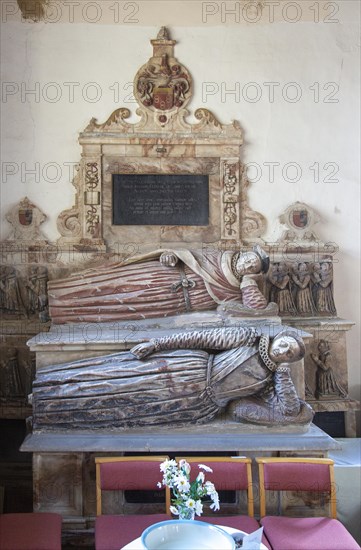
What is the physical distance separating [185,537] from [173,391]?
1.27m

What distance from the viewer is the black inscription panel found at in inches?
199

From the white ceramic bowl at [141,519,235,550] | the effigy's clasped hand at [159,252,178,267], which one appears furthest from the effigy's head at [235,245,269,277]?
the white ceramic bowl at [141,519,235,550]

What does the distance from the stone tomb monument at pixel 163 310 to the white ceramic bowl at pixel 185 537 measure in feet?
3.42

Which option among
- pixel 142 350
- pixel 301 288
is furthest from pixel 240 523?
pixel 301 288

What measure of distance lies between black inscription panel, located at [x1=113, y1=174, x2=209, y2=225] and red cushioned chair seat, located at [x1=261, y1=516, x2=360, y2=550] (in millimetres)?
3001

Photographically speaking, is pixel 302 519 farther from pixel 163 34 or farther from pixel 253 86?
pixel 163 34

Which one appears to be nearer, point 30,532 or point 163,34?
point 30,532

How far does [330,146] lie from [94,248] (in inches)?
99.3

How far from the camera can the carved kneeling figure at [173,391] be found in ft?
11.2

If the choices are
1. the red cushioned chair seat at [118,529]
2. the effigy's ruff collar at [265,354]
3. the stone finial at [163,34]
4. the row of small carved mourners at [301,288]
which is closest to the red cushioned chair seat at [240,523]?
the red cushioned chair seat at [118,529]

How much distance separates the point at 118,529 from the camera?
2.60 metres

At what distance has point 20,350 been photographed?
4.80m

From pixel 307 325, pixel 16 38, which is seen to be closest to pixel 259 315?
pixel 307 325

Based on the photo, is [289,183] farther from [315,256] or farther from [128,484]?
[128,484]
